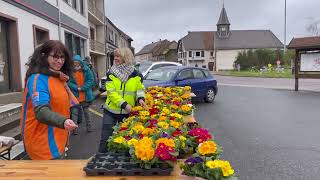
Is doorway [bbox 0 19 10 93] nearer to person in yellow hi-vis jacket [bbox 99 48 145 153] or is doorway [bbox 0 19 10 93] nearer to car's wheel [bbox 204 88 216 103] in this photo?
person in yellow hi-vis jacket [bbox 99 48 145 153]

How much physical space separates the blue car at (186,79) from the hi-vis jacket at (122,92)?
7.83 m

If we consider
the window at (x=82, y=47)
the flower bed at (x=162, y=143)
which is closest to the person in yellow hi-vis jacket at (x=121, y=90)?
the flower bed at (x=162, y=143)

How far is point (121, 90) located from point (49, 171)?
97.3 inches

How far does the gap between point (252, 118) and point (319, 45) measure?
9.65m

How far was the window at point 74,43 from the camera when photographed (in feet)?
62.4

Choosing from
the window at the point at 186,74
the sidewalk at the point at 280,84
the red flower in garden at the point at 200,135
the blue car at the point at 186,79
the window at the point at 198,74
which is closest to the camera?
the red flower in garden at the point at 200,135

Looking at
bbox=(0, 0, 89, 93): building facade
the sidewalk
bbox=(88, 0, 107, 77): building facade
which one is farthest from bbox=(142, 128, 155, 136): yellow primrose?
bbox=(88, 0, 107, 77): building facade

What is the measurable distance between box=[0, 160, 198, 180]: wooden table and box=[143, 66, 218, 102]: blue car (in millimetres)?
10179

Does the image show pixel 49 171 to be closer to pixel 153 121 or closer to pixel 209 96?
pixel 153 121

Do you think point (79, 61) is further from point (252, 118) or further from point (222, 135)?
point (252, 118)

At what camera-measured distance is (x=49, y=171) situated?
2.43 metres

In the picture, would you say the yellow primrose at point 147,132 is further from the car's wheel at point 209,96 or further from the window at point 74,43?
the window at point 74,43

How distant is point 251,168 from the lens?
227 inches

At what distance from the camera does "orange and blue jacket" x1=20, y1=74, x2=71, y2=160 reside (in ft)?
9.25
